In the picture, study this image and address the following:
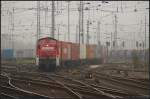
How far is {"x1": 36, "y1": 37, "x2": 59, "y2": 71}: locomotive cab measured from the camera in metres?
28.3

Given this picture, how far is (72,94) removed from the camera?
43.9 ft

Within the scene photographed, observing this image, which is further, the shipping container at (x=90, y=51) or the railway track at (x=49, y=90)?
the shipping container at (x=90, y=51)

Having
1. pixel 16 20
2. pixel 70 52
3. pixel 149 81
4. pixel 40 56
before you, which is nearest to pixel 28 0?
pixel 70 52

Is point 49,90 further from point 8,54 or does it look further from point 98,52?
point 8,54

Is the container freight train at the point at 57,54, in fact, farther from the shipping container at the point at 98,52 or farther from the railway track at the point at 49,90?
the railway track at the point at 49,90

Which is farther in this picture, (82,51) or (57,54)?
(82,51)

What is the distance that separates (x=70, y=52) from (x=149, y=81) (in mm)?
15906

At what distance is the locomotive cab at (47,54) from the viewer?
92.8ft

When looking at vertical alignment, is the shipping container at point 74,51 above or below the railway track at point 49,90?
above

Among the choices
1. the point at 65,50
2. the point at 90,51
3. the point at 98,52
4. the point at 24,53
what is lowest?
the point at 24,53

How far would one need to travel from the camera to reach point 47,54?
2841 centimetres

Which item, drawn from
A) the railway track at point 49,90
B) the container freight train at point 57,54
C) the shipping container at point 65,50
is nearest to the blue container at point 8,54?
the container freight train at point 57,54

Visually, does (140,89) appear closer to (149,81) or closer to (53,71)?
(149,81)

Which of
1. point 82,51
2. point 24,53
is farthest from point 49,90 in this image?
point 24,53
